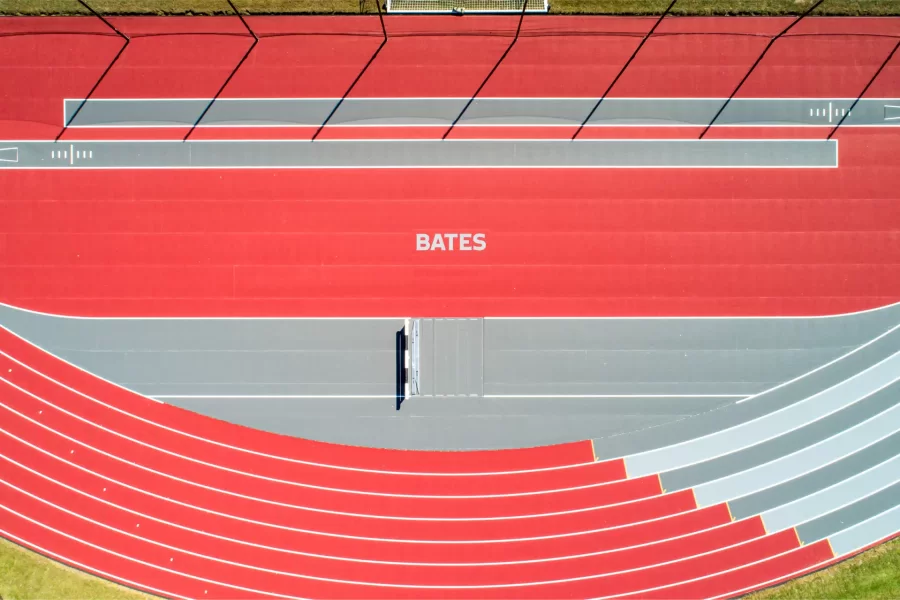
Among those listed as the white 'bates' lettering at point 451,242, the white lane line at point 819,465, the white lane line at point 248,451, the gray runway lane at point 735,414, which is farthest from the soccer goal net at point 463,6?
the white lane line at point 819,465

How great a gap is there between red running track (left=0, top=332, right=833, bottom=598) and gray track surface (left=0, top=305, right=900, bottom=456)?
513 mm

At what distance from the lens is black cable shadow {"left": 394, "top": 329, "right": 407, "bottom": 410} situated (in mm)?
11867

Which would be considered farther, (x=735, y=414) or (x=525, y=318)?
(x=525, y=318)

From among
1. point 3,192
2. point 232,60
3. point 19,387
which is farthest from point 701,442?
point 3,192

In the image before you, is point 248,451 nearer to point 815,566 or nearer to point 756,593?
point 756,593

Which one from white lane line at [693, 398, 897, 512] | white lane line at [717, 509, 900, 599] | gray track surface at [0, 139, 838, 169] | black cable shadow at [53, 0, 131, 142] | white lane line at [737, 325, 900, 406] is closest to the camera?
white lane line at [717, 509, 900, 599]

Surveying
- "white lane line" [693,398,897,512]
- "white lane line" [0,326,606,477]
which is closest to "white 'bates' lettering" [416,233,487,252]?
"white lane line" [0,326,606,477]

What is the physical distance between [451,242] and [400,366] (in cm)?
278

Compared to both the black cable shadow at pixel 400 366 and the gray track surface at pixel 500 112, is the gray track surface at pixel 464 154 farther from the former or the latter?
the black cable shadow at pixel 400 366

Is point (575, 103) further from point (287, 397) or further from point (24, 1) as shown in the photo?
point (24, 1)

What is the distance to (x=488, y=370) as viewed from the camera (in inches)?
466

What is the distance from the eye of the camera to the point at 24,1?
12.0 meters

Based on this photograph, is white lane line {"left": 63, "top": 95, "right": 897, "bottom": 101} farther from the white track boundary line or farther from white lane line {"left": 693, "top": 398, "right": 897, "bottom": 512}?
white lane line {"left": 693, "top": 398, "right": 897, "bottom": 512}

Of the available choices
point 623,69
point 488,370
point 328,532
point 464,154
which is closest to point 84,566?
point 328,532
